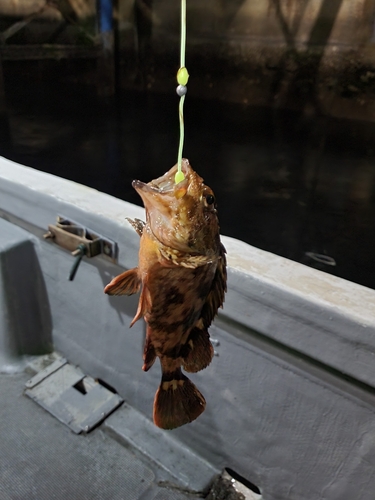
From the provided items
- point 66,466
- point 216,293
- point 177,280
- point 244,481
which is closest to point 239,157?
point 244,481

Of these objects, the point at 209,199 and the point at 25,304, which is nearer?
the point at 209,199

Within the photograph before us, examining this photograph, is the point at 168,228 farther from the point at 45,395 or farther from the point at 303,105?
the point at 303,105

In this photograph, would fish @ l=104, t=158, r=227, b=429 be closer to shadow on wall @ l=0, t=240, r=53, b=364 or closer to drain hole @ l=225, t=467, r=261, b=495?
drain hole @ l=225, t=467, r=261, b=495

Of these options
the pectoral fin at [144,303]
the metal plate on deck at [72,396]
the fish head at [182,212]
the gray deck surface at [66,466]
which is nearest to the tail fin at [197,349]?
the pectoral fin at [144,303]

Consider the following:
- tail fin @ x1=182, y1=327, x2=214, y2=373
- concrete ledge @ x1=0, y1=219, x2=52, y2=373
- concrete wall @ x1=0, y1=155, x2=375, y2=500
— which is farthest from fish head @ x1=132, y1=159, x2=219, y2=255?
concrete ledge @ x1=0, y1=219, x2=52, y2=373

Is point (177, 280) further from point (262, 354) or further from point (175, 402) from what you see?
point (262, 354)
